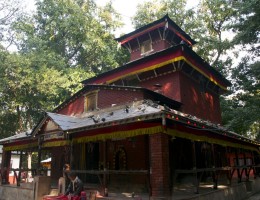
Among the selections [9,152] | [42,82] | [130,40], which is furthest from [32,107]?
[130,40]

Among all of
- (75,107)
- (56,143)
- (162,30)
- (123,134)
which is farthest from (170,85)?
(56,143)

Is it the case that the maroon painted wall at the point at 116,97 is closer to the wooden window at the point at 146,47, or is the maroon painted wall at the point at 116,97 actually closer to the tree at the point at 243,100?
the wooden window at the point at 146,47

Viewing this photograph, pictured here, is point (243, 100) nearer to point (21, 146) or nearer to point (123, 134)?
point (123, 134)

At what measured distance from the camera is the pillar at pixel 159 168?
378 inches

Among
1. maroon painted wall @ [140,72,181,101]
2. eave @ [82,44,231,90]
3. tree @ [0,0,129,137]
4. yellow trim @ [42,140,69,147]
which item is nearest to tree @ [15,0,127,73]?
tree @ [0,0,129,137]

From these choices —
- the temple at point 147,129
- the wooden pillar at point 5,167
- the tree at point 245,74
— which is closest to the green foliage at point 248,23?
the tree at point 245,74

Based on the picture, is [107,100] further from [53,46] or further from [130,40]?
[53,46]

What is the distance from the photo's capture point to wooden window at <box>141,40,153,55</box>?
22.4 meters

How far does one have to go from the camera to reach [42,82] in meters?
28.3

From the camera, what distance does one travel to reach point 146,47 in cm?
2273

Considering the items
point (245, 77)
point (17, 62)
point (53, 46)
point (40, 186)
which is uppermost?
point (53, 46)

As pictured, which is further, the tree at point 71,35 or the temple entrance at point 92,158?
the tree at point 71,35

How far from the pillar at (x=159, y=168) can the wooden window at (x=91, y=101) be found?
766 centimetres

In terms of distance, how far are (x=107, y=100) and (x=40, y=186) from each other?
6383 mm
